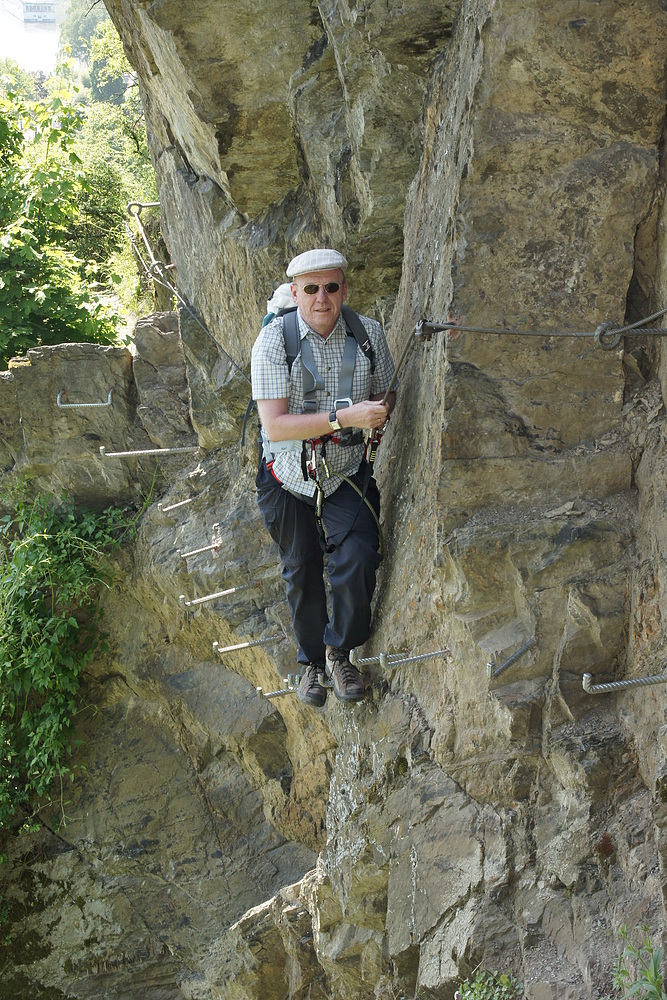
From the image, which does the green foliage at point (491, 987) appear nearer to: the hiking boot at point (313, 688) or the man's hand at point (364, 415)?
the hiking boot at point (313, 688)

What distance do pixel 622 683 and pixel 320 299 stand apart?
1863 millimetres

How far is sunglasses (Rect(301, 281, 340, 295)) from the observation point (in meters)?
3.72

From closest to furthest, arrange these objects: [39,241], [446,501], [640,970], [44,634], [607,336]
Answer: [640,970] < [607,336] < [446,501] < [44,634] < [39,241]

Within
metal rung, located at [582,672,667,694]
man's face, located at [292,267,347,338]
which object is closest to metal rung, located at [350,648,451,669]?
metal rung, located at [582,672,667,694]

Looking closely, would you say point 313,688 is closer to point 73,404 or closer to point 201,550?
point 201,550

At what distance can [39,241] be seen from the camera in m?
7.56

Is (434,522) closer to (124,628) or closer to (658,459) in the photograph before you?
(658,459)

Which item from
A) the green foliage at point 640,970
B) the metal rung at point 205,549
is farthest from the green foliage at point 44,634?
the green foliage at point 640,970

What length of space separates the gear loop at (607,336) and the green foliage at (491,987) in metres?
2.01

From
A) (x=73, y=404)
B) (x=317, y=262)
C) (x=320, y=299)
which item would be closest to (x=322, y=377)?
(x=320, y=299)

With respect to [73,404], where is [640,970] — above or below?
below

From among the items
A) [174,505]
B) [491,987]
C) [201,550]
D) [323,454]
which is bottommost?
[491,987]

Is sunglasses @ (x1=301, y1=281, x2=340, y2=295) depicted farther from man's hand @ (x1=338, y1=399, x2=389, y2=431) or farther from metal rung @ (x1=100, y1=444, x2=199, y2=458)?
metal rung @ (x1=100, y1=444, x2=199, y2=458)

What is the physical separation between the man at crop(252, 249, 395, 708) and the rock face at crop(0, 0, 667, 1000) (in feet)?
0.54
